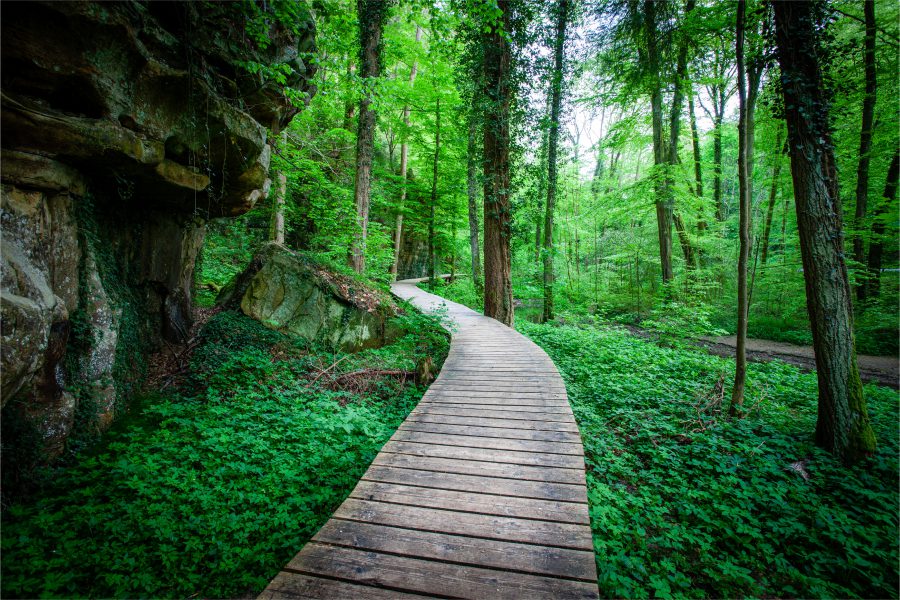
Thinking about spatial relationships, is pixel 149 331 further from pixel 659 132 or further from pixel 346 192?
pixel 659 132

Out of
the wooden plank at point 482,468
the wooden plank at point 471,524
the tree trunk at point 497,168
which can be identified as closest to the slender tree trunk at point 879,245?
the tree trunk at point 497,168

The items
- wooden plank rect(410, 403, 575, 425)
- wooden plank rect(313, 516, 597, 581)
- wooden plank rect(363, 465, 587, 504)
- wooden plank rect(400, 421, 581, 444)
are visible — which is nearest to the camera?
wooden plank rect(313, 516, 597, 581)

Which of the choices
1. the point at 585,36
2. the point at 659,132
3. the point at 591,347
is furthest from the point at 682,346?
the point at 585,36

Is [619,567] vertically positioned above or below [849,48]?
below

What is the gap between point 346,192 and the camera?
771 cm

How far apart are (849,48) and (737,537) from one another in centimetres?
594

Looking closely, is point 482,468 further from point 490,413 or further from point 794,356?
point 794,356

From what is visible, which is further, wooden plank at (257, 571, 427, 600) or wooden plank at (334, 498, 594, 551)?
wooden plank at (334, 498, 594, 551)

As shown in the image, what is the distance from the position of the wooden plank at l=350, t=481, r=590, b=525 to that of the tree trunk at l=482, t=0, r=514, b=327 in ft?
23.0

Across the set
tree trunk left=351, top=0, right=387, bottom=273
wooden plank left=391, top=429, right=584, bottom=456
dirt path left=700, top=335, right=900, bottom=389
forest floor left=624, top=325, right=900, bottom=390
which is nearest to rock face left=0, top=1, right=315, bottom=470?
wooden plank left=391, top=429, right=584, bottom=456

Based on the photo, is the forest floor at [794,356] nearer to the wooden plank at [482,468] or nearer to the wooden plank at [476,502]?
the wooden plank at [482,468]

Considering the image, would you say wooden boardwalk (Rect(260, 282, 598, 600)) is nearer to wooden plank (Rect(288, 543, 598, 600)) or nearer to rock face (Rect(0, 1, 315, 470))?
wooden plank (Rect(288, 543, 598, 600))

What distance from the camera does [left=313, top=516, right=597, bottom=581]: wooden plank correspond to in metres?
1.93

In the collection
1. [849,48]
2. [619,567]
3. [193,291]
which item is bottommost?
[619,567]
